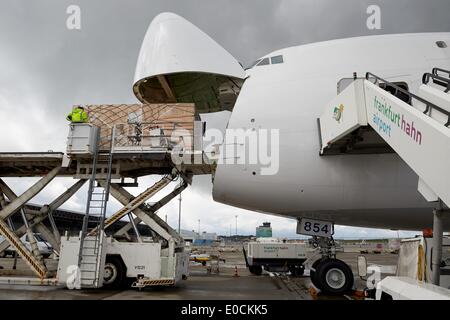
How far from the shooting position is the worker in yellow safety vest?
1295 cm

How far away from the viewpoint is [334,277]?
428 inches

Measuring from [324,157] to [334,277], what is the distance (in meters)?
3.53

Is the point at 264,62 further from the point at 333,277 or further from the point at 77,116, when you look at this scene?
the point at 333,277

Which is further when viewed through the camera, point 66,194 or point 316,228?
point 66,194

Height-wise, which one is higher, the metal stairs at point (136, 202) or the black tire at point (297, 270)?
the metal stairs at point (136, 202)

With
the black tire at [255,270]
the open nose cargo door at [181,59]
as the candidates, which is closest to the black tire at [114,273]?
the open nose cargo door at [181,59]

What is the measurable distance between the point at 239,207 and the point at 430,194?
6.56 meters

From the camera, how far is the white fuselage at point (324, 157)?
1023cm

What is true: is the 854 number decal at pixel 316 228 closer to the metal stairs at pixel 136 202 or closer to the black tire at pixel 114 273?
the metal stairs at pixel 136 202

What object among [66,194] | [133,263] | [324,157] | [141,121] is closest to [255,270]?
[133,263]

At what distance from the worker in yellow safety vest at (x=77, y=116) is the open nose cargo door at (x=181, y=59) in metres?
2.24

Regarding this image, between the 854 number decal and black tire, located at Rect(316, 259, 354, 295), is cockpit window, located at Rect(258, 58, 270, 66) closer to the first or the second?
the 854 number decal

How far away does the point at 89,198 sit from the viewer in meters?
12.3

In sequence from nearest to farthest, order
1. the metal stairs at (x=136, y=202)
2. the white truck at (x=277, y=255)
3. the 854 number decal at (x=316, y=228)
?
the 854 number decal at (x=316, y=228) → the metal stairs at (x=136, y=202) → the white truck at (x=277, y=255)
